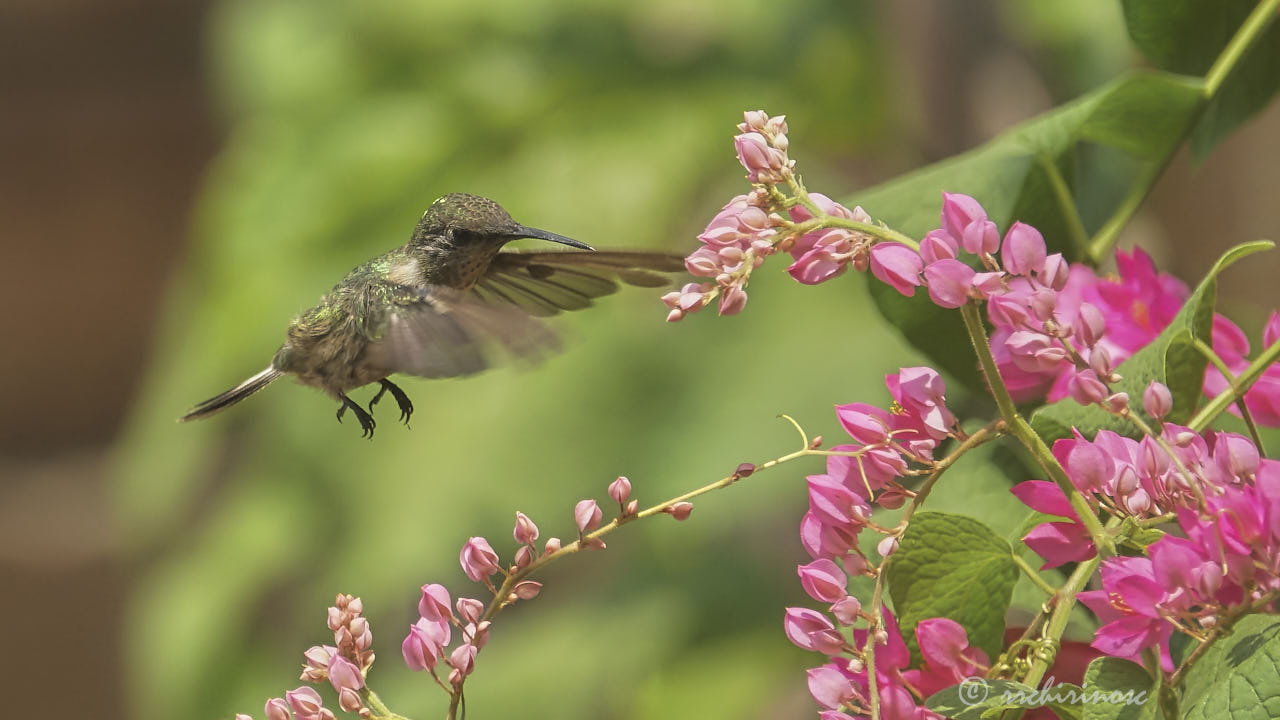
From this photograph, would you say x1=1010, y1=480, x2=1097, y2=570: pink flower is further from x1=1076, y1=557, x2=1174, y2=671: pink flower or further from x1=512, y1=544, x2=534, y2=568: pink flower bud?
x1=512, y1=544, x2=534, y2=568: pink flower bud

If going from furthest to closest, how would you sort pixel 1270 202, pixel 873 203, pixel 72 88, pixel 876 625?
pixel 72 88
pixel 1270 202
pixel 873 203
pixel 876 625

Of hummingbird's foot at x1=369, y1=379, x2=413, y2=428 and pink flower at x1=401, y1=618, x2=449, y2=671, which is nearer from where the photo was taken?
pink flower at x1=401, y1=618, x2=449, y2=671

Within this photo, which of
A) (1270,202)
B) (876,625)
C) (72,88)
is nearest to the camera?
(876,625)

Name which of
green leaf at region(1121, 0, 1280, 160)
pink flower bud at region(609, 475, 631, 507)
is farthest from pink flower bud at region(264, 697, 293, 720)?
green leaf at region(1121, 0, 1280, 160)

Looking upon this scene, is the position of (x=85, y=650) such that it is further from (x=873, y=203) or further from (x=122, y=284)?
(x=873, y=203)

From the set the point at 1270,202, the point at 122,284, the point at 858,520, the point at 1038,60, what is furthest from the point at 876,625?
the point at 122,284

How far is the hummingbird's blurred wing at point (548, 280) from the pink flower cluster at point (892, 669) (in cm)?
18

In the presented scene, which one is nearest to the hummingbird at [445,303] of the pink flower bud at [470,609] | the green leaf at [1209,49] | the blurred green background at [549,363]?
the pink flower bud at [470,609]

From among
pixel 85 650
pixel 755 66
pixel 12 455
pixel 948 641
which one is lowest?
pixel 85 650

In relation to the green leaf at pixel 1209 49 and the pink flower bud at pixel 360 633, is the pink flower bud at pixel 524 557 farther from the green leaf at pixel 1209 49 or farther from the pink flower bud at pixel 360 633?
the green leaf at pixel 1209 49

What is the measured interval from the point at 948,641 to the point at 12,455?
282 centimetres

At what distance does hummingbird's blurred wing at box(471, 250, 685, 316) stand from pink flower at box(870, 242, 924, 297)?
0.17 meters

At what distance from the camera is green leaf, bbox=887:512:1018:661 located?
13.8 inches

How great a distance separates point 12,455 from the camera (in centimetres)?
277
